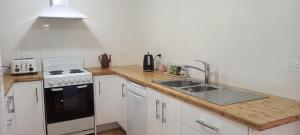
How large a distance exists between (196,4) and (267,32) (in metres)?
0.91

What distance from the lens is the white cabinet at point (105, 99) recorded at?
10.1 ft

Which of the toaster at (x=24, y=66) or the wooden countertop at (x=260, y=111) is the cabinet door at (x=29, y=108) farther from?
the wooden countertop at (x=260, y=111)

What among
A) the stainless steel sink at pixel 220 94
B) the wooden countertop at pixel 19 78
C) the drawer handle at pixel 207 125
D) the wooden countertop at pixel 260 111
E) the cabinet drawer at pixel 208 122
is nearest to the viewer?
the wooden countertop at pixel 260 111

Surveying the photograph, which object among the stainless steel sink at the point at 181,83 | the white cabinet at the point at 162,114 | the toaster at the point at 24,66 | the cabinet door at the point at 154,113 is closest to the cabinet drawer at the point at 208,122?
the white cabinet at the point at 162,114

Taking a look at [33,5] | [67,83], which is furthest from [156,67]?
[33,5]

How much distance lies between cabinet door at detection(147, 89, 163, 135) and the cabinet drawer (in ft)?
1.23

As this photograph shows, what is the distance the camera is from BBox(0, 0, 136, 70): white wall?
2967mm

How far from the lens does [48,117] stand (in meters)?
2.76

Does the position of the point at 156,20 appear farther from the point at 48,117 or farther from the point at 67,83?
the point at 48,117

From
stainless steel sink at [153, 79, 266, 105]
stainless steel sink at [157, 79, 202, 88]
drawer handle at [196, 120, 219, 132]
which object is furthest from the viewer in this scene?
stainless steel sink at [157, 79, 202, 88]

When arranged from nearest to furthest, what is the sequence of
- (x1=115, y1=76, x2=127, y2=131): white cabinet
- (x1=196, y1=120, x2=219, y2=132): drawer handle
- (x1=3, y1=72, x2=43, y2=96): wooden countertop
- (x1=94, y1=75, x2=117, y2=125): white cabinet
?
(x1=196, y1=120, x2=219, y2=132): drawer handle, (x1=3, y1=72, x2=43, y2=96): wooden countertop, (x1=115, y1=76, x2=127, y2=131): white cabinet, (x1=94, y1=75, x2=117, y2=125): white cabinet

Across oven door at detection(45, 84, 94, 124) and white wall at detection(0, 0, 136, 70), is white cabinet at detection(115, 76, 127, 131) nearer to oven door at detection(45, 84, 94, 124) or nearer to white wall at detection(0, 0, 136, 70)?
oven door at detection(45, 84, 94, 124)

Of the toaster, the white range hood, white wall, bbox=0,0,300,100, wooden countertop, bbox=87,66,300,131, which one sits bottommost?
wooden countertop, bbox=87,66,300,131

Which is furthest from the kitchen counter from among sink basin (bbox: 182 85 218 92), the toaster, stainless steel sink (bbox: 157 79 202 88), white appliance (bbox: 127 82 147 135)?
the toaster
